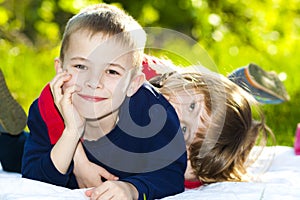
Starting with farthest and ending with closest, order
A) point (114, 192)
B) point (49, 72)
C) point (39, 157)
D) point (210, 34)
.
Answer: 1. point (210, 34)
2. point (49, 72)
3. point (39, 157)
4. point (114, 192)

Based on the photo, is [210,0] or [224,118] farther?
[210,0]

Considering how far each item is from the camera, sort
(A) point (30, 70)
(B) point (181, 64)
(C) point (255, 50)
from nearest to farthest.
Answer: (B) point (181, 64)
(A) point (30, 70)
(C) point (255, 50)

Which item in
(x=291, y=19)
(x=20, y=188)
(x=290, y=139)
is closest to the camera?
(x=20, y=188)

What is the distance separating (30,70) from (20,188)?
2883mm

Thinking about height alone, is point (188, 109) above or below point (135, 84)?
below

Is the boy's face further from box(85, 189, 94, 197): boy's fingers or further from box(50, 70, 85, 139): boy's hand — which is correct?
box(85, 189, 94, 197): boy's fingers

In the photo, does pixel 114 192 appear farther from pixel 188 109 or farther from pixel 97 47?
pixel 188 109

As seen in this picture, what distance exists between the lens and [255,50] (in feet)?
17.1

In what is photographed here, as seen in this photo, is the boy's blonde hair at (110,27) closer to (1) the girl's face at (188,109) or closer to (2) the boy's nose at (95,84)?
(2) the boy's nose at (95,84)

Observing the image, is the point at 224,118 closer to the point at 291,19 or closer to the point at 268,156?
the point at 268,156

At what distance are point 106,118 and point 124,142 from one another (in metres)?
0.10

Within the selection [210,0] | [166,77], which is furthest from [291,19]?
[166,77]

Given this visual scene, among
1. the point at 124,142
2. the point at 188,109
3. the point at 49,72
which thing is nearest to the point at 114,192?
the point at 124,142

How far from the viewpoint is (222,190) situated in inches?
87.6
